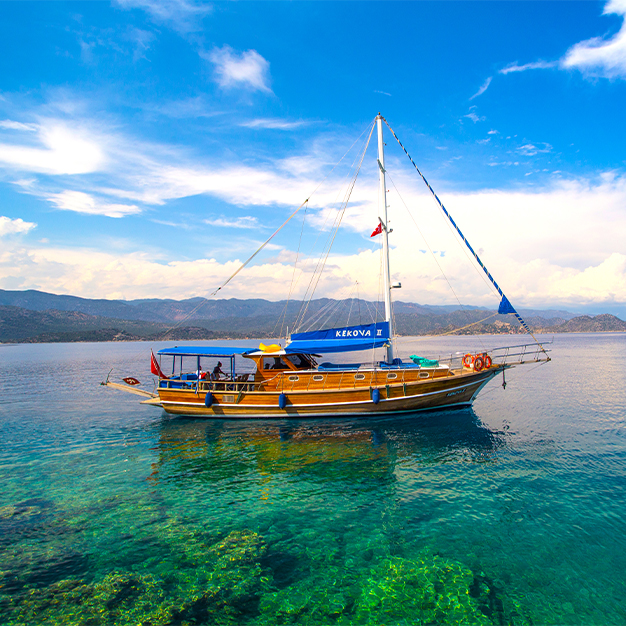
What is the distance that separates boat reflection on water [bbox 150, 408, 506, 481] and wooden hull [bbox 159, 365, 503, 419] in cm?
82

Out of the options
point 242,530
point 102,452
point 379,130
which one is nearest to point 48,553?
point 242,530

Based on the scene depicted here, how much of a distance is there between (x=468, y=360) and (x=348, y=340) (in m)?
8.46

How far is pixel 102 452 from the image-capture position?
1827cm

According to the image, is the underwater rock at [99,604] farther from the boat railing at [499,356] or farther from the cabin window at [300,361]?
the boat railing at [499,356]

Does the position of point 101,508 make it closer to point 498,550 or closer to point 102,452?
point 102,452

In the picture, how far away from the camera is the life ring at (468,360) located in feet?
76.5

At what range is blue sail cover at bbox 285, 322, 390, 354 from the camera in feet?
72.1

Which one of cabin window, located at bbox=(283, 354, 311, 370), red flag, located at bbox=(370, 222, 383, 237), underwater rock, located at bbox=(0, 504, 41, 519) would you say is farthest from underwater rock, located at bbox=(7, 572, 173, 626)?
red flag, located at bbox=(370, 222, 383, 237)

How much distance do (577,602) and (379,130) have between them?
23.4 metres

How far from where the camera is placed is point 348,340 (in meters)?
22.3

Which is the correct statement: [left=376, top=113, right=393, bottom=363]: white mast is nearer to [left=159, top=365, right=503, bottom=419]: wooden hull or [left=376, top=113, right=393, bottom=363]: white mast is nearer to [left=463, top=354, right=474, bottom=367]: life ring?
[left=159, top=365, right=503, bottom=419]: wooden hull

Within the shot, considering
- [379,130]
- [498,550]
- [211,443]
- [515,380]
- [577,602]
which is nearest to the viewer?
[577,602]

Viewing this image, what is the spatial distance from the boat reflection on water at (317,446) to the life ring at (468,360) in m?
3.36

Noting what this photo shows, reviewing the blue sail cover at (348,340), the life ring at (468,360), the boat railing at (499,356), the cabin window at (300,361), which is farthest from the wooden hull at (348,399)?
the blue sail cover at (348,340)
